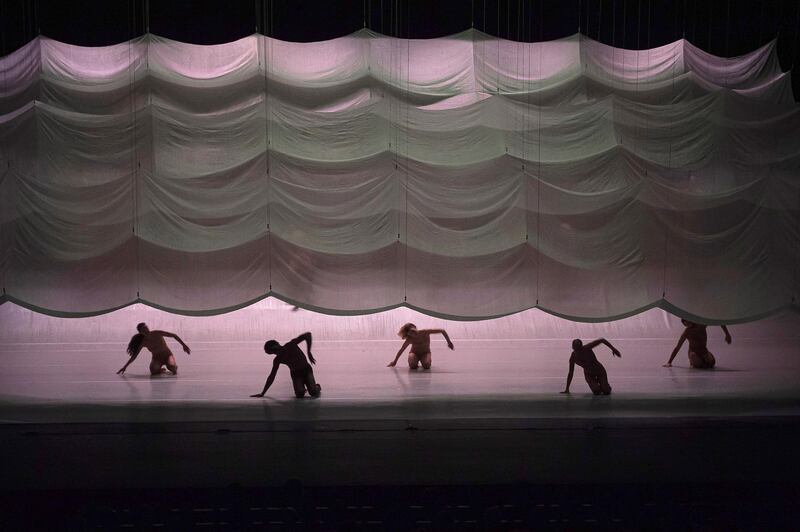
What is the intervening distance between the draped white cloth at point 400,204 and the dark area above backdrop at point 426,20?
1.71 meters

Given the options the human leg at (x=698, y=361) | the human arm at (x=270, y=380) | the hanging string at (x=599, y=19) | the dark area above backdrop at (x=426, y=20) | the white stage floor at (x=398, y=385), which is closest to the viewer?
the white stage floor at (x=398, y=385)

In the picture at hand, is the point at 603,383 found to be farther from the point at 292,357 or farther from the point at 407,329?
the point at 292,357

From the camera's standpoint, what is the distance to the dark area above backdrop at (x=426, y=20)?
12.6 metres

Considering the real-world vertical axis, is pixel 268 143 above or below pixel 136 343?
above

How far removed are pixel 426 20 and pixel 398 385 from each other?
5.22 m

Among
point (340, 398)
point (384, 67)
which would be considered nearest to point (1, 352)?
point (340, 398)

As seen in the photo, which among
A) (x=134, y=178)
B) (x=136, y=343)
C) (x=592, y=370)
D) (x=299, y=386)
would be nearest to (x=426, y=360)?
(x=299, y=386)

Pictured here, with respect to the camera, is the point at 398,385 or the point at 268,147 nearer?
the point at 268,147

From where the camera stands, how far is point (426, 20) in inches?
514

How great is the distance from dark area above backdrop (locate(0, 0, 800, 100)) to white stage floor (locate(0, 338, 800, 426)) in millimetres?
4103

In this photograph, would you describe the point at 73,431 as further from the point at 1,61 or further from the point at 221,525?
the point at 1,61

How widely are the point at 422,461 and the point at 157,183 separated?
4532 mm

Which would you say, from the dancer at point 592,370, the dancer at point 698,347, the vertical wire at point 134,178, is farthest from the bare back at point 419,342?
the vertical wire at point 134,178

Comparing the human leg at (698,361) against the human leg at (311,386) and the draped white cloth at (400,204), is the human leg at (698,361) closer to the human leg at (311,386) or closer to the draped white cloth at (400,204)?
the draped white cloth at (400,204)
